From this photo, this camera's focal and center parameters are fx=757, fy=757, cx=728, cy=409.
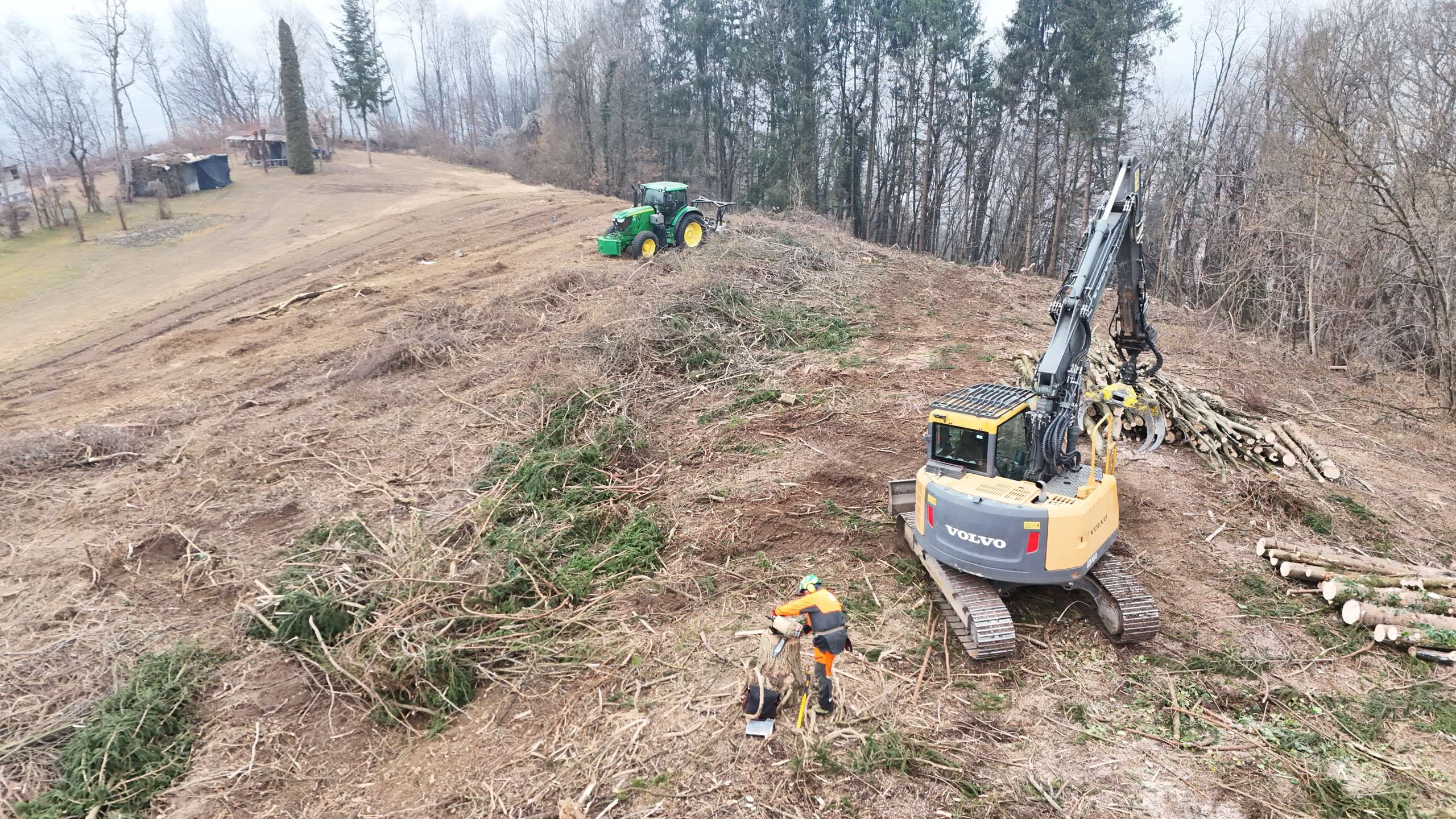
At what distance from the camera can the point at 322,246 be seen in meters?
23.0

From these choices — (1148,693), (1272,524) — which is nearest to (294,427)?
(1148,693)

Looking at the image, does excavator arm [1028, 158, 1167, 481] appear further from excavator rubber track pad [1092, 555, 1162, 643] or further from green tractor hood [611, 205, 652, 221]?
green tractor hood [611, 205, 652, 221]

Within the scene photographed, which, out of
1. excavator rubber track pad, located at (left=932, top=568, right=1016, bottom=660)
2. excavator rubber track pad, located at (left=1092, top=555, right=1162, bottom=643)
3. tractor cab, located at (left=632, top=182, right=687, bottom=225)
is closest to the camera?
excavator rubber track pad, located at (left=932, top=568, right=1016, bottom=660)

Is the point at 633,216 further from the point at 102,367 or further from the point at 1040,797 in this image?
the point at 1040,797

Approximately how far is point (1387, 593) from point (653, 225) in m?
16.0

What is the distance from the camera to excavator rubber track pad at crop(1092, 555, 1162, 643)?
6.41 m

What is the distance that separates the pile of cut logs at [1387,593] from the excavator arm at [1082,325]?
Result: 1918 millimetres

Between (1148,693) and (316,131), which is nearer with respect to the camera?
(1148,693)

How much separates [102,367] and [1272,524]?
19228mm

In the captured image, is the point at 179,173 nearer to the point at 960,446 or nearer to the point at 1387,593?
the point at 960,446

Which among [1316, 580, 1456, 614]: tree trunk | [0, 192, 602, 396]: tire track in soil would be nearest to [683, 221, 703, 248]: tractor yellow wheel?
[0, 192, 602, 396]: tire track in soil

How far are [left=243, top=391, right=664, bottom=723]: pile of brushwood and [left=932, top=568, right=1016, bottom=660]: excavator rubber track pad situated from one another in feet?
10.1

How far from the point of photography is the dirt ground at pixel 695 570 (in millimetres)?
5398

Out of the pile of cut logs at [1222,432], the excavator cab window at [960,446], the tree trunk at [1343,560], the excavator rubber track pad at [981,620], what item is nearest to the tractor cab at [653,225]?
the pile of cut logs at [1222,432]
